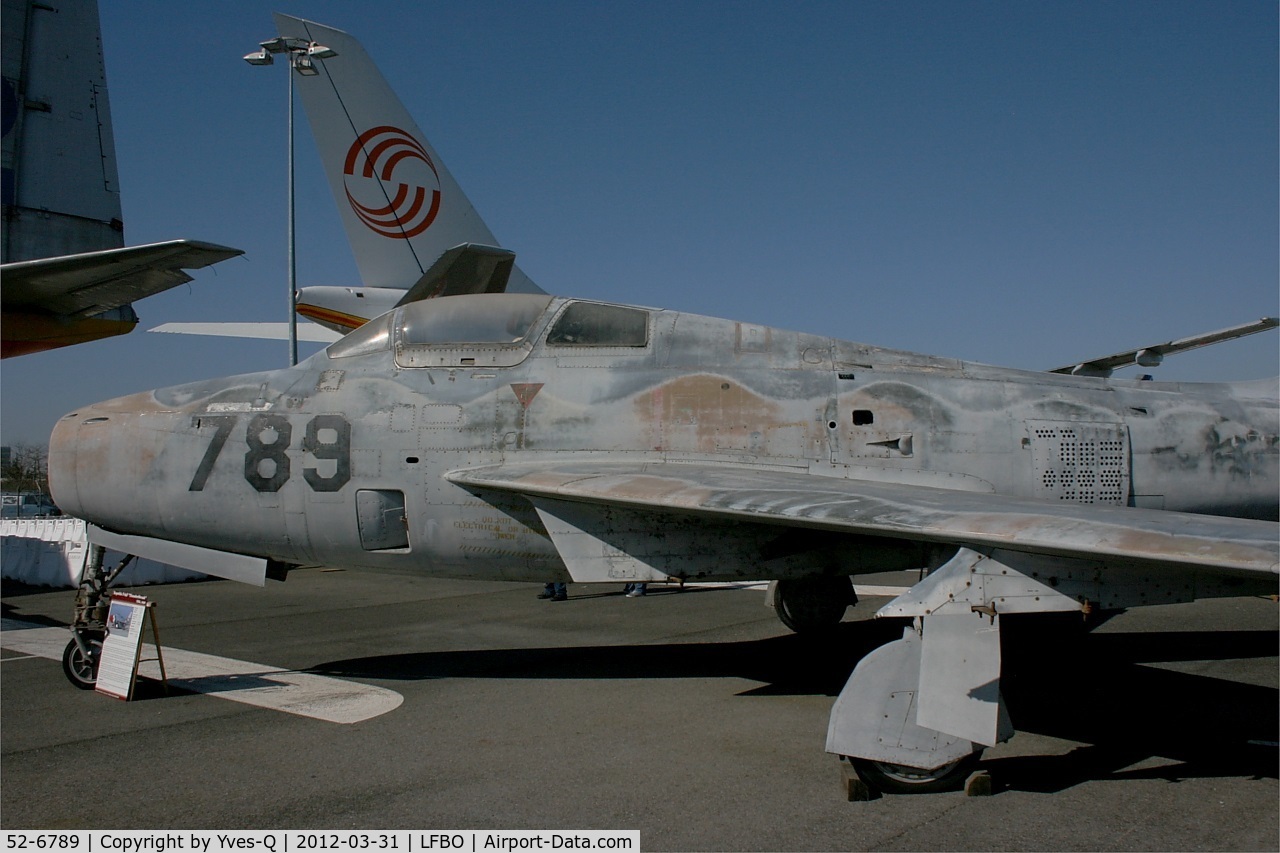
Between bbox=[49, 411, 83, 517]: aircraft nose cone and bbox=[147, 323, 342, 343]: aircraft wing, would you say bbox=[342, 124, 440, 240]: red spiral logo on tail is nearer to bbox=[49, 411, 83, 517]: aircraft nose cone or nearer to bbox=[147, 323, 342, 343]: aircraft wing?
bbox=[147, 323, 342, 343]: aircraft wing

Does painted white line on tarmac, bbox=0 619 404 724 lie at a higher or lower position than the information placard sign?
lower

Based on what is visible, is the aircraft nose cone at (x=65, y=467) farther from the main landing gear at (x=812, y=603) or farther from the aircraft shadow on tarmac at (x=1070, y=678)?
the main landing gear at (x=812, y=603)

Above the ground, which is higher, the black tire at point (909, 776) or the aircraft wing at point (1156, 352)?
the aircraft wing at point (1156, 352)

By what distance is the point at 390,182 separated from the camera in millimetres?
21359

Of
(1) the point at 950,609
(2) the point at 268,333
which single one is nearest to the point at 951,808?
(1) the point at 950,609

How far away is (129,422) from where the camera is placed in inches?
309

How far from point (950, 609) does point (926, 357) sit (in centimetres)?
312

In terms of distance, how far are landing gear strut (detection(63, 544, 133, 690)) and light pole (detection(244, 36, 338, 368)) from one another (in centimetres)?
1035

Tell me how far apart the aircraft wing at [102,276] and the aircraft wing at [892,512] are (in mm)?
4794

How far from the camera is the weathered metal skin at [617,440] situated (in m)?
7.27

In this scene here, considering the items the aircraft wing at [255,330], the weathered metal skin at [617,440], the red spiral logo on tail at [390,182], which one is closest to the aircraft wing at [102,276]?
the weathered metal skin at [617,440]

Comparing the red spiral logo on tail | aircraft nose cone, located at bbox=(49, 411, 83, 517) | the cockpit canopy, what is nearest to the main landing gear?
the cockpit canopy

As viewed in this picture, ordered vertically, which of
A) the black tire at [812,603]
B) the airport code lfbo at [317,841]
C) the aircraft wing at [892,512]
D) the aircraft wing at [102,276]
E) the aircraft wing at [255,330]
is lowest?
the airport code lfbo at [317,841]

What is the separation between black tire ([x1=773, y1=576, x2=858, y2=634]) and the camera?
9727 mm
